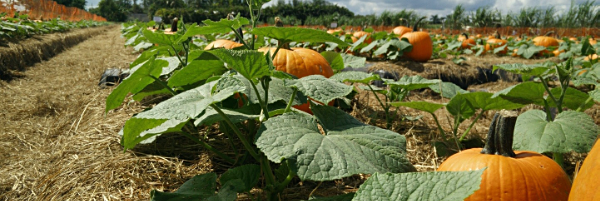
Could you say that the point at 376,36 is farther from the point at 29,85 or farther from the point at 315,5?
the point at 315,5

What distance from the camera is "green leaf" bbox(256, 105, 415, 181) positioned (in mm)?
845

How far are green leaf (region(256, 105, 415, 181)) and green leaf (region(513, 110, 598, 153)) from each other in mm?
668

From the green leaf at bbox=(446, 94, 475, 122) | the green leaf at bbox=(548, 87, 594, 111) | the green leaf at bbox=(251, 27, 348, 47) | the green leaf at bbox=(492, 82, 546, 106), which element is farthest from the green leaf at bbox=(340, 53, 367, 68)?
the green leaf at bbox=(251, 27, 348, 47)

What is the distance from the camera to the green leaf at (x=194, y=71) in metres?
1.35

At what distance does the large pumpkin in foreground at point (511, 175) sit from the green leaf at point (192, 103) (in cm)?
84

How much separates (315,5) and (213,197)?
179ft

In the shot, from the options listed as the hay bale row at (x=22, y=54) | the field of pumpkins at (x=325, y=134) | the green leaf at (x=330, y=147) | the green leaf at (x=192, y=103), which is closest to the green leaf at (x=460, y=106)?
the field of pumpkins at (x=325, y=134)

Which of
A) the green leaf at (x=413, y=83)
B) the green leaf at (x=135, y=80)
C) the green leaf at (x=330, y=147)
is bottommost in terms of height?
the green leaf at (x=413, y=83)

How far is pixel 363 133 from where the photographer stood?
1101 mm

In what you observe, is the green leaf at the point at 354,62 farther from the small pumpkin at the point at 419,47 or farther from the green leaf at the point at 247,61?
the small pumpkin at the point at 419,47

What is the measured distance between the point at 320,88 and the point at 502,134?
0.67 m

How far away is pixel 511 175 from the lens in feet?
4.01

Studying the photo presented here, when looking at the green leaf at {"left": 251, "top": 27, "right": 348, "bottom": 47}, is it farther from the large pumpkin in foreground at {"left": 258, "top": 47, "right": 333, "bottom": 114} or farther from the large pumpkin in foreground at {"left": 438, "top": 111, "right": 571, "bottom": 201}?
the large pumpkin in foreground at {"left": 258, "top": 47, "right": 333, "bottom": 114}

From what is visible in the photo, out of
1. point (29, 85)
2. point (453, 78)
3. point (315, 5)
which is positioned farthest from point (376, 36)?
point (315, 5)
